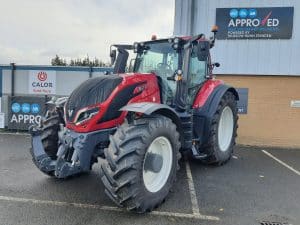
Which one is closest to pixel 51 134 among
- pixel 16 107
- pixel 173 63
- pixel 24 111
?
pixel 173 63

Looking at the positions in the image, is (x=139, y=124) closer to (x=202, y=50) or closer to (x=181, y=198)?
(x=181, y=198)

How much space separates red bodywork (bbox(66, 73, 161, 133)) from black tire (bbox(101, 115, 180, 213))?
46 centimetres

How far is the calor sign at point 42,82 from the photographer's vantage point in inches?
466

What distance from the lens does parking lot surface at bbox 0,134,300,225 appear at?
454 centimetres

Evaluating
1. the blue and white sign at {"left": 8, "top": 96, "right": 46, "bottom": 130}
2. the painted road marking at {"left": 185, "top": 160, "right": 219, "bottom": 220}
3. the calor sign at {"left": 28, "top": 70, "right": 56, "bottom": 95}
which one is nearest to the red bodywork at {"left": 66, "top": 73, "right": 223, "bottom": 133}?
the painted road marking at {"left": 185, "top": 160, "right": 219, "bottom": 220}

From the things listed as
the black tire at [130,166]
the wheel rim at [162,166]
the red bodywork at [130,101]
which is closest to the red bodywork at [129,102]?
the red bodywork at [130,101]

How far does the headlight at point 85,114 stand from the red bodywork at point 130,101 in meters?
0.04

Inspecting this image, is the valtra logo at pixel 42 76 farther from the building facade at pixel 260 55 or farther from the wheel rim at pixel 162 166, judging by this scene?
the wheel rim at pixel 162 166

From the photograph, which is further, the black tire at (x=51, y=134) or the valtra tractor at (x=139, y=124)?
the black tire at (x=51, y=134)

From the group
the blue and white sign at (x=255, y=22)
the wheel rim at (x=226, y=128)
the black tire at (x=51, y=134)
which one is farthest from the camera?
the blue and white sign at (x=255, y=22)

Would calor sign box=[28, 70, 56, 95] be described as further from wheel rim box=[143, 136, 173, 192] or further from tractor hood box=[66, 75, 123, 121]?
wheel rim box=[143, 136, 173, 192]

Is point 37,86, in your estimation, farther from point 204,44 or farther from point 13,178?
point 204,44

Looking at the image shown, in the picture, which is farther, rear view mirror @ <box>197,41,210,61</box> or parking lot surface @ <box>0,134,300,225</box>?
rear view mirror @ <box>197,41,210,61</box>

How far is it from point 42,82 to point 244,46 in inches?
257
